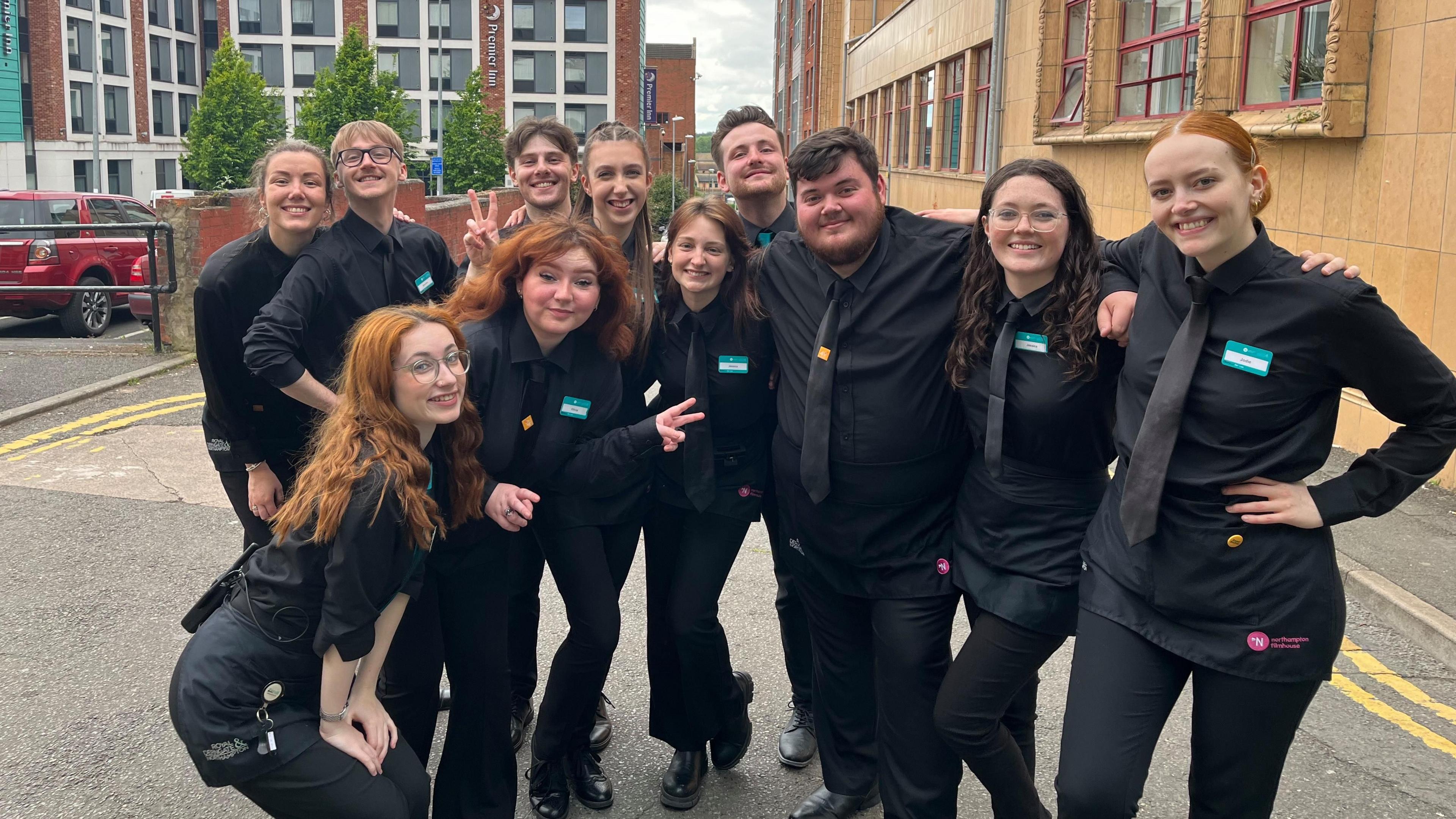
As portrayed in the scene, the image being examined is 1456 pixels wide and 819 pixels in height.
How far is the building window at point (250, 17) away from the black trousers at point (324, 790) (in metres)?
83.2

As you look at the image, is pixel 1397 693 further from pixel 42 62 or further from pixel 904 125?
pixel 42 62

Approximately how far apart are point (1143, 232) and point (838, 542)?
1.26 meters

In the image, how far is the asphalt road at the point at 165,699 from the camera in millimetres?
3846

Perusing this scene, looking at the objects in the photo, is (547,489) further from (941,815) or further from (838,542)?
(941,815)

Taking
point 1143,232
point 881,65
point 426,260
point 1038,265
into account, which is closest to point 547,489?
point 426,260

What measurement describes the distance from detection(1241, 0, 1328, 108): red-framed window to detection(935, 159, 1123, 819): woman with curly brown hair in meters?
7.68

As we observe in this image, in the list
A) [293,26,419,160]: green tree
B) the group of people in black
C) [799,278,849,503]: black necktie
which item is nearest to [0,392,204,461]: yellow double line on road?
the group of people in black

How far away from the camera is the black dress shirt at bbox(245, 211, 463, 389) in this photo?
3.94 m

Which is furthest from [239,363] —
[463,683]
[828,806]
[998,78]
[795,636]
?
[998,78]

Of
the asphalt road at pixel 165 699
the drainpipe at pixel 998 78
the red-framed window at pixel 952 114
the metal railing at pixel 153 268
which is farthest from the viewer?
the red-framed window at pixel 952 114

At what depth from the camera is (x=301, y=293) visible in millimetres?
4047

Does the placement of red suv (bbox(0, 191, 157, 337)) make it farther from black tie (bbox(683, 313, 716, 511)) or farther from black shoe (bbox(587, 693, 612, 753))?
black tie (bbox(683, 313, 716, 511))

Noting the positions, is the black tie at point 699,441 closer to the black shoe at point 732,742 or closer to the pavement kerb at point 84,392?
the black shoe at point 732,742

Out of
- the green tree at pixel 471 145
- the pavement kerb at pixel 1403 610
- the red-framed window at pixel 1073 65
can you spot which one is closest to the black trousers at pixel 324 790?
the pavement kerb at pixel 1403 610
